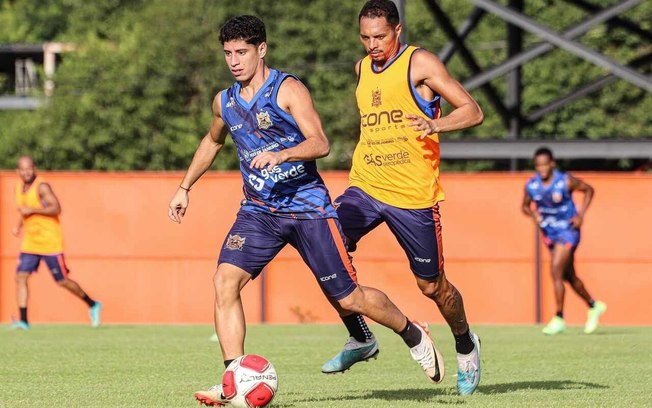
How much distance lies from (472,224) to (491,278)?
32.7 inches

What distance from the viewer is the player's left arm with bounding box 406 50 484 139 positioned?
8.07 meters

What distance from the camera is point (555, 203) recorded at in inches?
645

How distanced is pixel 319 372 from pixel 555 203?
625 cm

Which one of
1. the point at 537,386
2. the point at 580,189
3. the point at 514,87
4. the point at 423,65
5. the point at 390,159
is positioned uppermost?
the point at 423,65

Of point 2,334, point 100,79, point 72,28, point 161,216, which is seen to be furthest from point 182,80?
point 2,334

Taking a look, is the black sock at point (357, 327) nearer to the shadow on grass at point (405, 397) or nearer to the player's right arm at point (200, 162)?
the shadow on grass at point (405, 397)

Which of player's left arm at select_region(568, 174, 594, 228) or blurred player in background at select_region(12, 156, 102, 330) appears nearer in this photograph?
player's left arm at select_region(568, 174, 594, 228)

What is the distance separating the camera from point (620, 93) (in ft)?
119

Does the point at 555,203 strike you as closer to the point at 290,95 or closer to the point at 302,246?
the point at 302,246

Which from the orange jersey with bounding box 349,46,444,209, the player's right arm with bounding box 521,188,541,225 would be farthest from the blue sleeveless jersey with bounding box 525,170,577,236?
the orange jersey with bounding box 349,46,444,209

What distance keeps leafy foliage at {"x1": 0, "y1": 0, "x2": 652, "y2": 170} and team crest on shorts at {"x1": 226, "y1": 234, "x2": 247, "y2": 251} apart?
1038 inches

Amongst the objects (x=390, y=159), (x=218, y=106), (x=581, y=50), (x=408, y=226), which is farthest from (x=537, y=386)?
(x=581, y=50)

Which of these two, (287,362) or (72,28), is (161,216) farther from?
(72,28)

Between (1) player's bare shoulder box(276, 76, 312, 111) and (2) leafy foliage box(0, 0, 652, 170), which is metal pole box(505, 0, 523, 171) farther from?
(1) player's bare shoulder box(276, 76, 312, 111)
